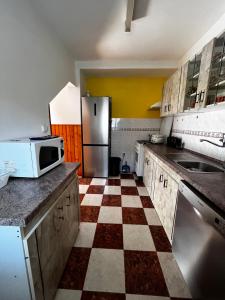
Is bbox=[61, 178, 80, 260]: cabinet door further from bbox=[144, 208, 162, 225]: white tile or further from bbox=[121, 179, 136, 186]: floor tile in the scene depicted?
bbox=[121, 179, 136, 186]: floor tile

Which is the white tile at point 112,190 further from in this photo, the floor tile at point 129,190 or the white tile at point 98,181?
the white tile at point 98,181

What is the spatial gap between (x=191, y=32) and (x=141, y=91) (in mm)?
1619

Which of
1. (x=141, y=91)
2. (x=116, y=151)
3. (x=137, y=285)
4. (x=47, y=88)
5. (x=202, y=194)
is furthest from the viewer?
(x=116, y=151)

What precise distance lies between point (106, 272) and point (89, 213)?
871mm

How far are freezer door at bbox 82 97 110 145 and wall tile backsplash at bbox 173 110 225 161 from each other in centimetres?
146

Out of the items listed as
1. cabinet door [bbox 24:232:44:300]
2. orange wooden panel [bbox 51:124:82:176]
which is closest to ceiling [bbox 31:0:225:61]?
orange wooden panel [bbox 51:124:82:176]

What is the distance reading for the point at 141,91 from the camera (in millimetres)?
3527

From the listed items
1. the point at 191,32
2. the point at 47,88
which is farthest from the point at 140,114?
the point at 47,88

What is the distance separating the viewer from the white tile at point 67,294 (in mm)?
1120

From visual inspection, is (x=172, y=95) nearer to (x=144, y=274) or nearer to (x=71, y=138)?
(x=71, y=138)

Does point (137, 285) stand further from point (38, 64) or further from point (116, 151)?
point (116, 151)

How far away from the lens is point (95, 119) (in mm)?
3129

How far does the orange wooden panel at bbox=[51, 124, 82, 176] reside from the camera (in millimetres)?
3244

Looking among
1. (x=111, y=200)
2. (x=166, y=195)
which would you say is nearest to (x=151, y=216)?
(x=166, y=195)
